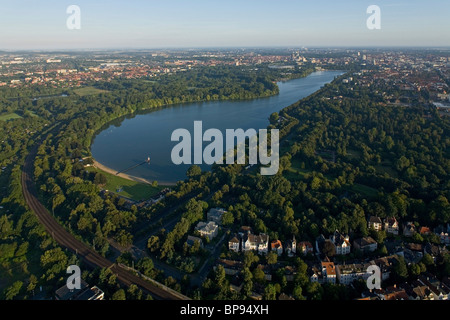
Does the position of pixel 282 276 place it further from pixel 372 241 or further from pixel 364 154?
pixel 364 154

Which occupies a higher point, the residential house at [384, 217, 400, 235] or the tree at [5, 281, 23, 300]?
the residential house at [384, 217, 400, 235]

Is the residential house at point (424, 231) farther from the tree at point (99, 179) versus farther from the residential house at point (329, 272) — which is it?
the tree at point (99, 179)

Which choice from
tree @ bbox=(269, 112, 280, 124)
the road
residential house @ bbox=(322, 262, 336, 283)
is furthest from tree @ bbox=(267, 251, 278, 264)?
tree @ bbox=(269, 112, 280, 124)

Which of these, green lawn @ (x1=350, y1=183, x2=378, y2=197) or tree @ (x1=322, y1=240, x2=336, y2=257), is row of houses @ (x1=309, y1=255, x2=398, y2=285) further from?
green lawn @ (x1=350, y1=183, x2=378, y2=197)

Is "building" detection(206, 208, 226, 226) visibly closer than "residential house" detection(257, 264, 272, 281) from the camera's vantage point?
No

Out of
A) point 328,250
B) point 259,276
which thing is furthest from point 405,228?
point 259,276

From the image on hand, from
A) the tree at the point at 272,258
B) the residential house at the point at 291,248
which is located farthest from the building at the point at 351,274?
the tree at the point at 272,258
